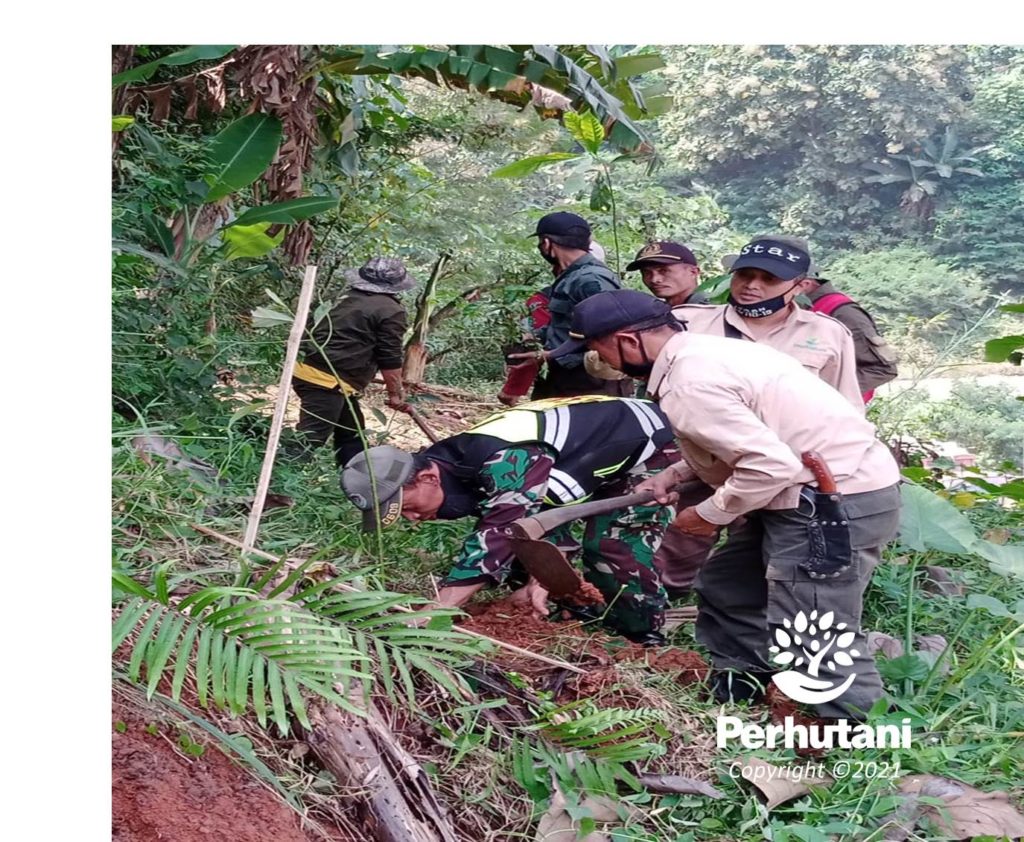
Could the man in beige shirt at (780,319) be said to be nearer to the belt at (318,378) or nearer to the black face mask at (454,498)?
the black face mask at (454,498)

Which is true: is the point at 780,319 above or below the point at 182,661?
above

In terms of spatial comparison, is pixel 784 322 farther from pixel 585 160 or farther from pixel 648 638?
pixel 648 638

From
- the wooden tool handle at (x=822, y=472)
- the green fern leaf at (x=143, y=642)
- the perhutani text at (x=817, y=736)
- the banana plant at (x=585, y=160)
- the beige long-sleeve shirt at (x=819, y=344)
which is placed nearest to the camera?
the green fern leaf at (x=143, y=642)

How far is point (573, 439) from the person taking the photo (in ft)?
10.8

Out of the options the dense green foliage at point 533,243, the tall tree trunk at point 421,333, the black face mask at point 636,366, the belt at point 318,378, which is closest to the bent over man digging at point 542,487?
the dense green foliage at point 533,243

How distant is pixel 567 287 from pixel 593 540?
1.16 meters

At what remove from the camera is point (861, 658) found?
2.74m

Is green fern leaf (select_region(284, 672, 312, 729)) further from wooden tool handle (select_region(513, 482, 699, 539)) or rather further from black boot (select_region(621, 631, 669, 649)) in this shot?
black boot (select_region(621, 631, 669, 649))

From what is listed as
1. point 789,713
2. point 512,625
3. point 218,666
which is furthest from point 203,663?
point 789,713

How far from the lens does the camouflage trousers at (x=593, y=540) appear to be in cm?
309

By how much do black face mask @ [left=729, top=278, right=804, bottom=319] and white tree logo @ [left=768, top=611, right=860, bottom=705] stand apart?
1045 mm

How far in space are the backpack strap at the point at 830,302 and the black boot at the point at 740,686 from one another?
1.16m

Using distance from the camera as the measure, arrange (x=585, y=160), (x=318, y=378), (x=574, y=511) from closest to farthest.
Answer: (x=574, y=511)
(x=585, y=160)
(x=318, y=378)
